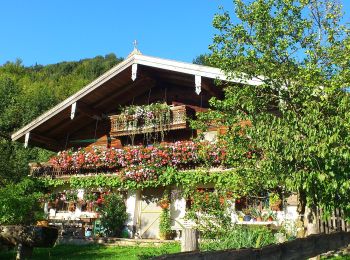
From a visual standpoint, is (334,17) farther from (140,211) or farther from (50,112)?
(50,112)

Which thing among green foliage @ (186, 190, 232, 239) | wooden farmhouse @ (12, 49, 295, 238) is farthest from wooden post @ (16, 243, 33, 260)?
wooden farmhouse @ (12, 49, 295, 238)

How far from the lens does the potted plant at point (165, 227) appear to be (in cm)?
1720

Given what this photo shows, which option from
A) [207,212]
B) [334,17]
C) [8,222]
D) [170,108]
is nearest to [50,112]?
[170,108]

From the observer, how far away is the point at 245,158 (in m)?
10.2

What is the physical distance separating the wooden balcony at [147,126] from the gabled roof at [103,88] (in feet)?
4.93

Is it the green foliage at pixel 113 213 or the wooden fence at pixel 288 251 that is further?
the green foliage at pixel 113 213

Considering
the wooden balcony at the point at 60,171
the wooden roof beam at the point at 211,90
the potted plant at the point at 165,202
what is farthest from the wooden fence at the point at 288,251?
the wooden balcony at the point at 60,171

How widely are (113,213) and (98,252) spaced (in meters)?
4.29

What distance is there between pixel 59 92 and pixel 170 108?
43.5 m

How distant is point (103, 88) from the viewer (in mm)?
20375

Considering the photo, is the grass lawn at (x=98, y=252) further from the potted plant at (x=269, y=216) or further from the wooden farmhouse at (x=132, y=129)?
the potted plant at (x=269, y=216)

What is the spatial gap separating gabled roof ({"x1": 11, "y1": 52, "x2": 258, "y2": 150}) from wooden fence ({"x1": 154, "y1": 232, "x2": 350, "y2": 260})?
9.48 meters

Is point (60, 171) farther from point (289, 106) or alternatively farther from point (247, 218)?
point (289, 106)

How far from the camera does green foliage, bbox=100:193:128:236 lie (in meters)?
17.9
